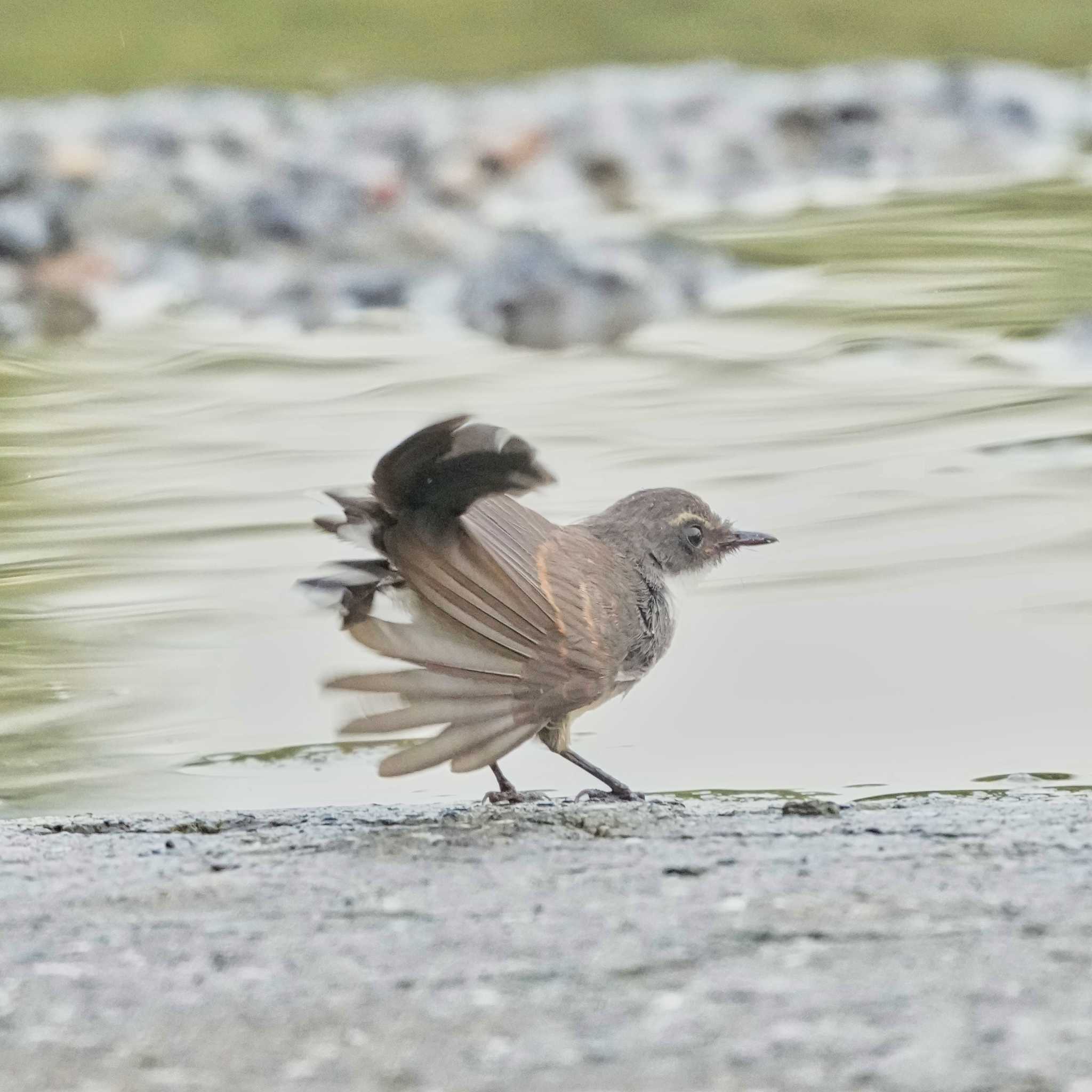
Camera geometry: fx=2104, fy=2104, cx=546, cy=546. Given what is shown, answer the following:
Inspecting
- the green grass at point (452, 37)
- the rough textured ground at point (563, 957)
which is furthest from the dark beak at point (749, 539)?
the green grass at point (452, 37)

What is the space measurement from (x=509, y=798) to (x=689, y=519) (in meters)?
0.88

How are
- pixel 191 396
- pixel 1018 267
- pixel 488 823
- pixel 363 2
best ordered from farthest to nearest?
1. pixel 363 2
2. pixel 1018 267
3. pixel 191 396
4. pixel 488 823

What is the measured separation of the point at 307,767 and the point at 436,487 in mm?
1157

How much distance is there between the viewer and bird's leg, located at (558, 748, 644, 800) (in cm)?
423

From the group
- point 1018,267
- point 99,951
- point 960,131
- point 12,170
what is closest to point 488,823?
point 99,951

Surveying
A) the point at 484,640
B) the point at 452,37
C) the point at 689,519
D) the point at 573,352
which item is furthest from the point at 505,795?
the point at 452,37

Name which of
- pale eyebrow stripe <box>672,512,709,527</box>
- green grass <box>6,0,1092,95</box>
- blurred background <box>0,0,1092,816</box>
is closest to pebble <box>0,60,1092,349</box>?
blurred background <box>0,0,1092,816</box>

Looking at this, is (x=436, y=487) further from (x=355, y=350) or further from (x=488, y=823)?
(x=355, y=350)

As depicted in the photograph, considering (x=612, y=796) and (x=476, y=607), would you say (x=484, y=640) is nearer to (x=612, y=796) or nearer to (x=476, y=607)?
(x=476, y=607)

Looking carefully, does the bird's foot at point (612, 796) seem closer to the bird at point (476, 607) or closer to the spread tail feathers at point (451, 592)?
the bird at point (476, 607)

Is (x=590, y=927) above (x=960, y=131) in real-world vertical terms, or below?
below

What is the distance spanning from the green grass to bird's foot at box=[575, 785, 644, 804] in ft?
38.2

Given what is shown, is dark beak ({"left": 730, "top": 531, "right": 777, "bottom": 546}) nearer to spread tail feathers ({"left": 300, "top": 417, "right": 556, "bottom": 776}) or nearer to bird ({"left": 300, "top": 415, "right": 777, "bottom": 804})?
bird ({"left": 300, "top": 415, "right": 777, "bottom": 804})

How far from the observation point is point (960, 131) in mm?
13969
